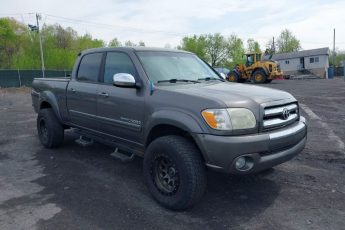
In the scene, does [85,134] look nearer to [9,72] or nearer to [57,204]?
[57,204]

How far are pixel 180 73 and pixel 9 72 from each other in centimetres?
2734

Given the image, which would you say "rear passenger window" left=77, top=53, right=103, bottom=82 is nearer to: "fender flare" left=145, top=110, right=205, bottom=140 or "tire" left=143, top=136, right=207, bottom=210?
"fender flare" left=145, top=110, right=205, bottom=140

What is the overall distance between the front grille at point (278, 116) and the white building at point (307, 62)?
161 ft

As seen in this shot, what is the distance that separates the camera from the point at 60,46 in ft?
214

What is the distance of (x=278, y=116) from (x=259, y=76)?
24.8m

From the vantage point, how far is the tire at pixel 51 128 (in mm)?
6438

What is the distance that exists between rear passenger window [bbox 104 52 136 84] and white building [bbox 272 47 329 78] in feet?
161

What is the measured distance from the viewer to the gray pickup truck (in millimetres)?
3578

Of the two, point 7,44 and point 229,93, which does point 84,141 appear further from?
point 7,44

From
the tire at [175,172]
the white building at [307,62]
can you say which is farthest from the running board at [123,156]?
the white building at [307,62]

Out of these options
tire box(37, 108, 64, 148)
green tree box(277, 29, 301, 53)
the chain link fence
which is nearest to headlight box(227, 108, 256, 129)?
tire box(37, 108, 64, 148)

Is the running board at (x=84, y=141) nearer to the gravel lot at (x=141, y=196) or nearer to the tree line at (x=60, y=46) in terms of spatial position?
the gravel lot at (x=141, y=196)

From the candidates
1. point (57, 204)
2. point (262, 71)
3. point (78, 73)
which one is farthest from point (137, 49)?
point (262, 71)

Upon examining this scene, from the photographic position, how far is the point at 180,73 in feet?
15.7
